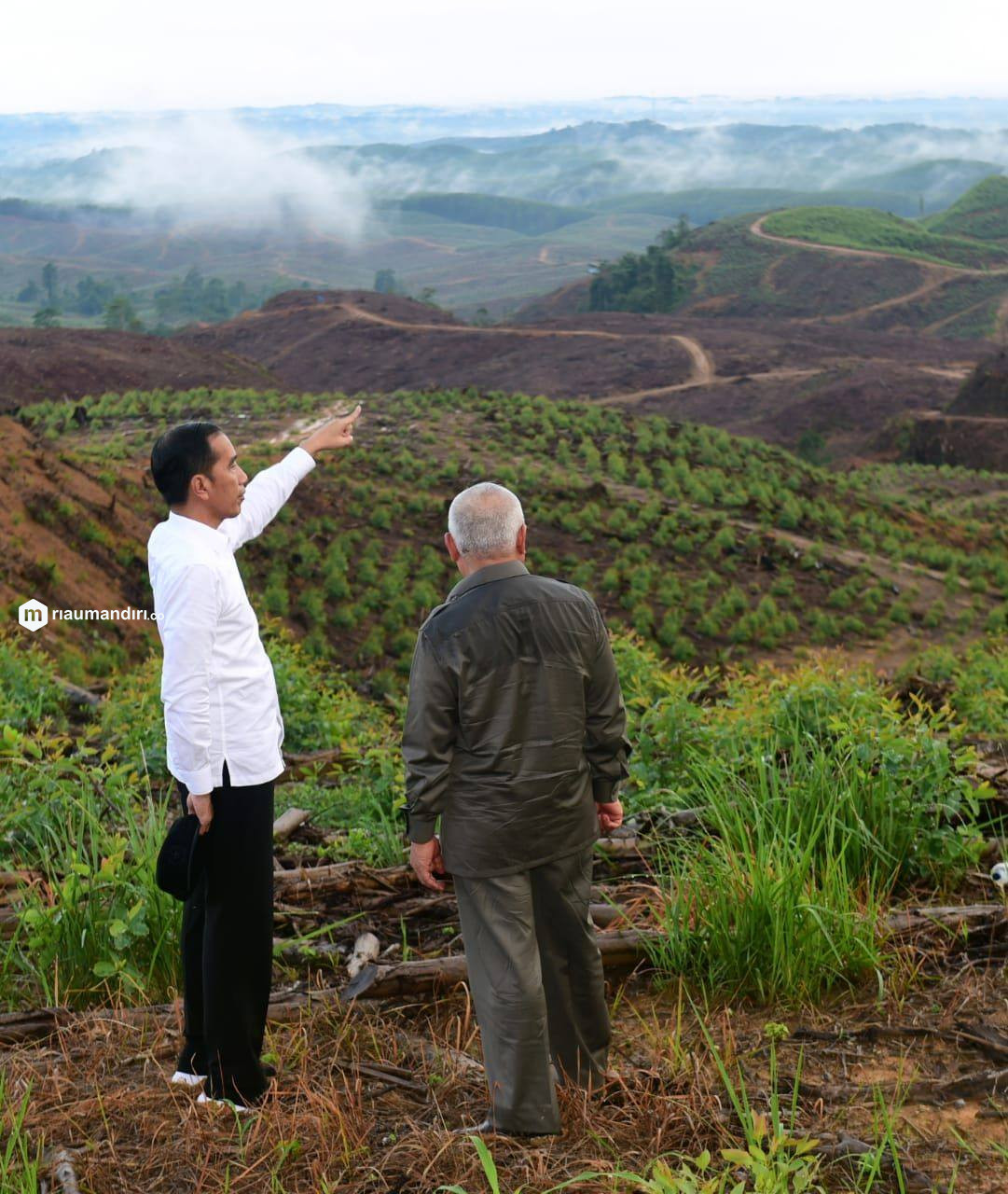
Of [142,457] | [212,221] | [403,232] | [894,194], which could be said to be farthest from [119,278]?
[894,194]

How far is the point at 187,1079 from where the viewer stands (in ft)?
9.00

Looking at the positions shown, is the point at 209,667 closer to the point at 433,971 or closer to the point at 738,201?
the point at 433,971

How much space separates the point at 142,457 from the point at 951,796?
16236 millimetres

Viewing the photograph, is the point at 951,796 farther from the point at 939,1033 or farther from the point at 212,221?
the point at 212,221

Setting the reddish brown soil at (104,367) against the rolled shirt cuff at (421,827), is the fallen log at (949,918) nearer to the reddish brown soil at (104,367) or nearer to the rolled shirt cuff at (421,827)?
the rolled shirt cuff at (421,827)

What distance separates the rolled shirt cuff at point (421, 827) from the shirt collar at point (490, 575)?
1.63 ft

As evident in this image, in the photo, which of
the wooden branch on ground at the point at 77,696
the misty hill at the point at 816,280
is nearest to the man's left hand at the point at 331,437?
the wooden branch on ground at the point at 77,696

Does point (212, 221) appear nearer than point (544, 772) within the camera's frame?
No

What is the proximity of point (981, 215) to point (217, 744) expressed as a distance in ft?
261

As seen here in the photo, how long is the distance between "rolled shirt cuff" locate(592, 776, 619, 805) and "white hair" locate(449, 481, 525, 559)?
0.62 metres

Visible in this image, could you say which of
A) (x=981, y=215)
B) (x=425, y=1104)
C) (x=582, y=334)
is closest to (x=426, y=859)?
(x=425, y=1104)

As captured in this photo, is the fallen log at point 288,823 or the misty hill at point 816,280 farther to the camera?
the misty hill at point 816,280

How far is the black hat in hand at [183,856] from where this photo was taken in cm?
257

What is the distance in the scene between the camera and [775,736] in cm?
429
